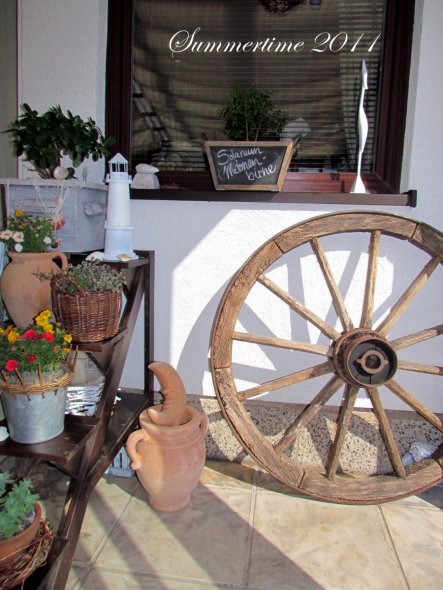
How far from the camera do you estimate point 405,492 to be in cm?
178

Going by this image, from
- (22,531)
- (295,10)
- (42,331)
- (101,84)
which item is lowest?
(22,531)

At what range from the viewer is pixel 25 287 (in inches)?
59.6

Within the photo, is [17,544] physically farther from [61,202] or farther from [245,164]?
[245,164]

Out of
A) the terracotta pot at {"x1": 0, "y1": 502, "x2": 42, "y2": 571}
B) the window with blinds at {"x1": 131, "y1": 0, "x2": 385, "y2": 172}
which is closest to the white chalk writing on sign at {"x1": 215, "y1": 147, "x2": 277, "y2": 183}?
the window with blinds at {"x1": 131, "y1": 0, "x2": 385, "y2": 172}

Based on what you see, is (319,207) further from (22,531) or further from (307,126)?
(22,531)

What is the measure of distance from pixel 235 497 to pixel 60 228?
1198 mm

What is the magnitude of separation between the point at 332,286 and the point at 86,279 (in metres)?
0.92

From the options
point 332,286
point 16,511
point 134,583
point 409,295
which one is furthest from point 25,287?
point 409,295

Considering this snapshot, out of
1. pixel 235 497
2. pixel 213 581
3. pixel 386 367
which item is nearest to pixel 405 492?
pixel 386 367

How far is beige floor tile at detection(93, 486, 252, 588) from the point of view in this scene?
1.48 metres

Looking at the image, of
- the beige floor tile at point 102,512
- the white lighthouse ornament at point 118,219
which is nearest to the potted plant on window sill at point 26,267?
the white lighthouse ornament at point 118,219

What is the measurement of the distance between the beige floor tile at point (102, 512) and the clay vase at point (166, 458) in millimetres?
148

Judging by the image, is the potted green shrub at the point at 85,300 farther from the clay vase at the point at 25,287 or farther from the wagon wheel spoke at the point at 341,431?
the wagon wheel spoke at the point at 341,431

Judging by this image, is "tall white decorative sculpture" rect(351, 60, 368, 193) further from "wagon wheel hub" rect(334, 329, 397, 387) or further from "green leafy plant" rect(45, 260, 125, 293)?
"green leafy plant" rect(45, 260, 125, 293)
